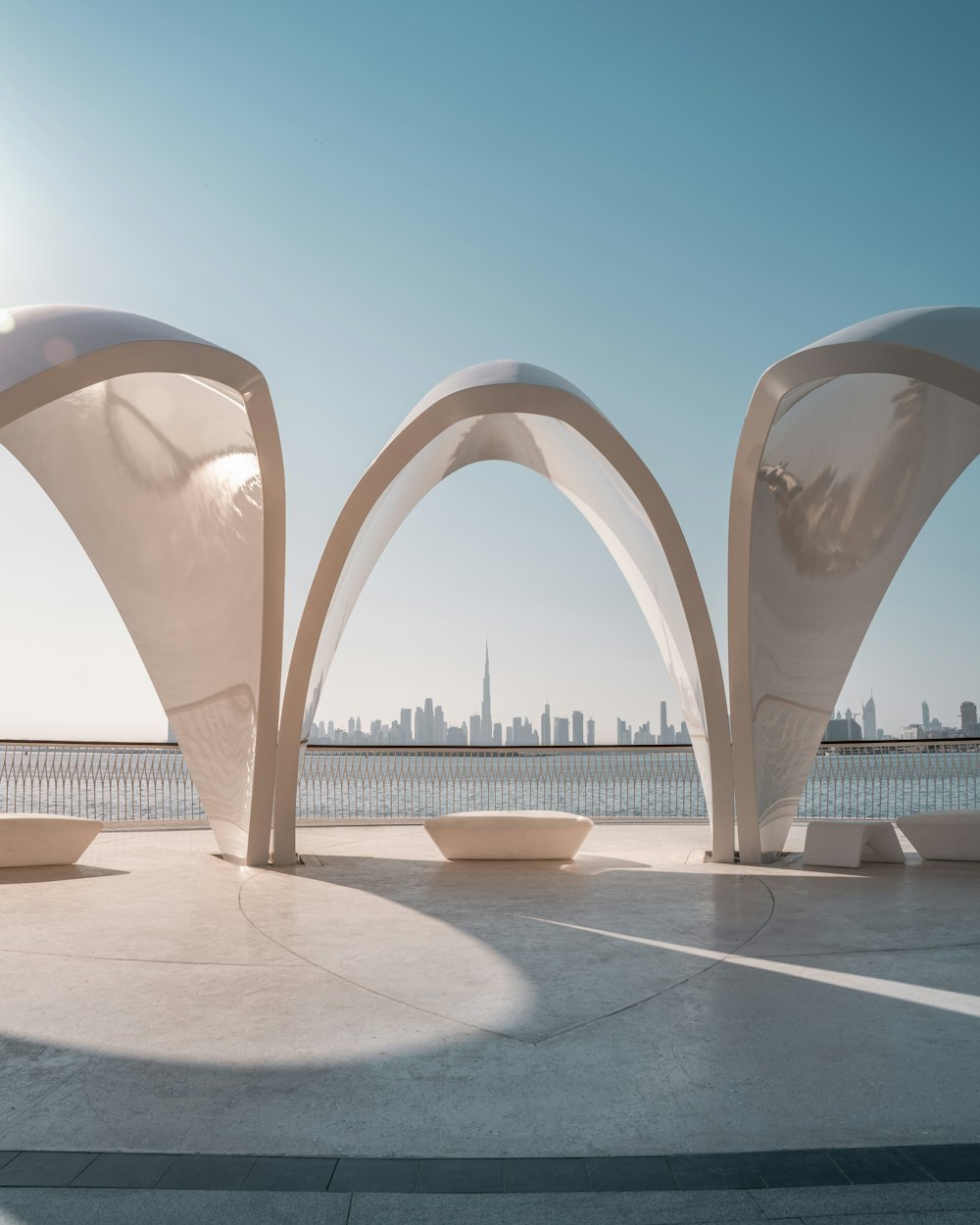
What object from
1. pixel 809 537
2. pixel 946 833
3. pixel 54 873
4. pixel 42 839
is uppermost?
pixel 809 537

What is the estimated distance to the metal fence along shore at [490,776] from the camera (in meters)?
16.3

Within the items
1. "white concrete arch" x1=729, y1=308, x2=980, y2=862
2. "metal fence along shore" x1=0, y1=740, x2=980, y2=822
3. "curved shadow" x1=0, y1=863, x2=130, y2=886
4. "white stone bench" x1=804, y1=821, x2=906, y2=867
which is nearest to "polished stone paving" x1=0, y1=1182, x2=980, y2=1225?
"curved shadow" x1=0, y1=863, x2=130, y2=886

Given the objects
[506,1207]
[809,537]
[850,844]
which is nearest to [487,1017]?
[506,1207]

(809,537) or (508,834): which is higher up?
(809,537)

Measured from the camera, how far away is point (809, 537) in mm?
11664

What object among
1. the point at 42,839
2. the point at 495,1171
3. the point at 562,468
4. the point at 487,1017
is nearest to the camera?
the point at 495,1171

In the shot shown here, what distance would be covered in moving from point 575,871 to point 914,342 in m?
6.65

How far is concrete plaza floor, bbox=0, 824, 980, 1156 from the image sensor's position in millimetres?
3740

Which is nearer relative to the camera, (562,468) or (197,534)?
(197,534)

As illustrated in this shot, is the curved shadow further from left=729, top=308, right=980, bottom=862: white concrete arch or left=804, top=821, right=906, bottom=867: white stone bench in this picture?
left=804, top=821, right=906, bottom=867: white stone bench

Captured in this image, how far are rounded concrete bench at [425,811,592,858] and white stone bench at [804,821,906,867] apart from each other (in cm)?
273

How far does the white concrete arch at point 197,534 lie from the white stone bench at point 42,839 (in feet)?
5.14

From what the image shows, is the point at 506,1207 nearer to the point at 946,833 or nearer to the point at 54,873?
the point at 54,873

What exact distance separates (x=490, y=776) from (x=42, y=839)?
365 inches
